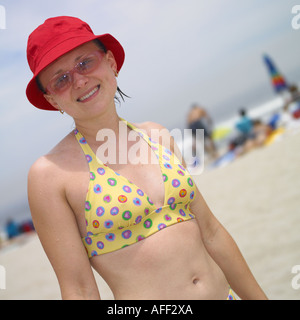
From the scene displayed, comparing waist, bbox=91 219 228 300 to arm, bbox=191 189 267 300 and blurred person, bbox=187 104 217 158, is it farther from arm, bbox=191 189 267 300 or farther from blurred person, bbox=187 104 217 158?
blurred person, bbox=187 104 217 158

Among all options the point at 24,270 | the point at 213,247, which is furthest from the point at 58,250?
the point at 24,270

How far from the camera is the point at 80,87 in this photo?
1594mm

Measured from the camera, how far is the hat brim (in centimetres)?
154

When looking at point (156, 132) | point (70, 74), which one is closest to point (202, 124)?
point (156, 132)

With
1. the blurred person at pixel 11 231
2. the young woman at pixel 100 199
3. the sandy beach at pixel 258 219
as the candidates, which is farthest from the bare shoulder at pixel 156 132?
the blurred person at pixel 11 231

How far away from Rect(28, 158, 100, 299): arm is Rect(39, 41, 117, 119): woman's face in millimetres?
313

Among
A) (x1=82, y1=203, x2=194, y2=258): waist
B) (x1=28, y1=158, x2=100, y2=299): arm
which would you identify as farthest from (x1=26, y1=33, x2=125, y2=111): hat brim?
(x1=82, y1=203, x2=194, y2=258): waist

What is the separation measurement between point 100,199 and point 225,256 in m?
0.74

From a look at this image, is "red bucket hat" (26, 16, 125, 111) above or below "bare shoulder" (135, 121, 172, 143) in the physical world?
above

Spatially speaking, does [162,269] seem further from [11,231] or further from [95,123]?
[11,231]

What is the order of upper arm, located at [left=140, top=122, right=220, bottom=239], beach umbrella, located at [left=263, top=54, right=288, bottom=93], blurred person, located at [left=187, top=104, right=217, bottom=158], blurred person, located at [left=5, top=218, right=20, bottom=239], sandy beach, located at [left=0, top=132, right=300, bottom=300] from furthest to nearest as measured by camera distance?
1. beach umbrella, located at [left=263, top=54, right=288, bottom=93]
2. blurred person, located at [left=5, top=218, right=20, bottom=239]
3. blurred person, located at [left=187, top=104, right=217, bottom=158]
4. sandy beach, located at [left=0, top=132, right=300, bottom=300]
5. upper arm, located at [left=140, top=122, right=220, bottom=239]

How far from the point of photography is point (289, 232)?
463 centimetres

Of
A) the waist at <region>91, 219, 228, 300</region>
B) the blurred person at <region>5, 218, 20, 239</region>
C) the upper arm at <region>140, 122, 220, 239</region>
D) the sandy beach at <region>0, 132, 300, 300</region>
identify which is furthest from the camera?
the blurred person at <region>5, 218, 20, 239</region>

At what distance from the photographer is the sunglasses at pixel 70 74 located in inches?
63.3
